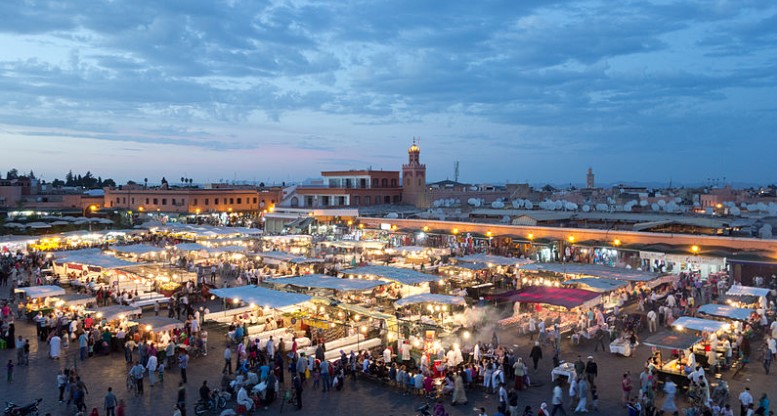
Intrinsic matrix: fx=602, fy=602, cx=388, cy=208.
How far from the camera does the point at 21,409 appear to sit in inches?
435

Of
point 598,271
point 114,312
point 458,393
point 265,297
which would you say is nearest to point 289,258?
point 265,297

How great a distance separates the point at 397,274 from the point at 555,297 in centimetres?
581

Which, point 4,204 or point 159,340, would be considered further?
point 4,204

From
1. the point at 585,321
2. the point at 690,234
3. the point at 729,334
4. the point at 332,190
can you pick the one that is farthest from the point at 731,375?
the point at 332,190

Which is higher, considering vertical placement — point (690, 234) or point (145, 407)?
point (690, 234)

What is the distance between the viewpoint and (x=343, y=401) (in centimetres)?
1259

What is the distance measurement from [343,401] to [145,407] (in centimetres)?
397

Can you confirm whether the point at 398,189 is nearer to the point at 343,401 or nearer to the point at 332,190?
the point at 332,190

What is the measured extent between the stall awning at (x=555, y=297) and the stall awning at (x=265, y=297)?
6.28 m

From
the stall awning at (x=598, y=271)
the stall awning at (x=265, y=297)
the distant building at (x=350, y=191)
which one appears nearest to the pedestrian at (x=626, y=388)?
the stall awning at (x=265, y=297)

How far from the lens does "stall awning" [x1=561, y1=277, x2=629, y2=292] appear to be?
19.6 metres

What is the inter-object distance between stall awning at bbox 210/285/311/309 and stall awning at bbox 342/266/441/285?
4.29 metres

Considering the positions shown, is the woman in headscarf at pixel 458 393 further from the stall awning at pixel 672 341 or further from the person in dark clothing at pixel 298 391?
the stall awning at pixel 672 341

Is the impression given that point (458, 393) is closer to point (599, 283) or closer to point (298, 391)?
point (298, 391)
